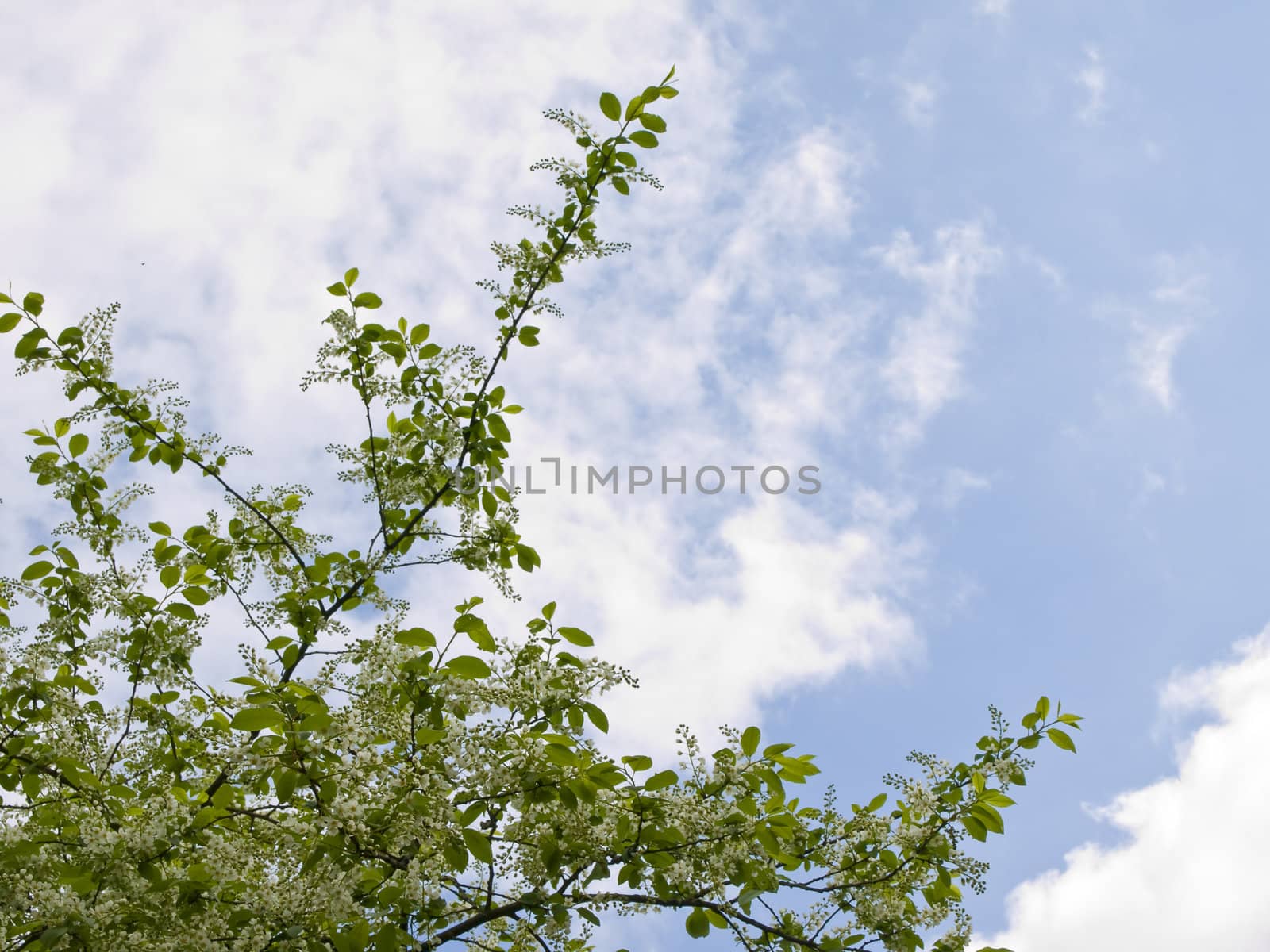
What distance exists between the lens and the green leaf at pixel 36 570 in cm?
480

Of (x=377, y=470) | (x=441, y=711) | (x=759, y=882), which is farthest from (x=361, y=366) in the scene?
(x=759, y=882)

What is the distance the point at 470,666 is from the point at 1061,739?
9.58 ft

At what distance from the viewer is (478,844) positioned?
139 inches

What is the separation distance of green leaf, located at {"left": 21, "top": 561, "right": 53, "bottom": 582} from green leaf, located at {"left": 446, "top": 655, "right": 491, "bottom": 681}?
8.88 ft

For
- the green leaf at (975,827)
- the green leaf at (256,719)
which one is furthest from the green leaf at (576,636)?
the green leaf at (975,827)

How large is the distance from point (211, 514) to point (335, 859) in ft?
8.64

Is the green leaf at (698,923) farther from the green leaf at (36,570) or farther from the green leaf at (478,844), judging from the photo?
the green leaf at (36,570)

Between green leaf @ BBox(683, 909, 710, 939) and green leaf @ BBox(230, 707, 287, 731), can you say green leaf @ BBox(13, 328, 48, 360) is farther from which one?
green leaf @ BBox(683, 909, 710, 939)

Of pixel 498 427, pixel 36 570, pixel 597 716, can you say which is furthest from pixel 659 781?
pixel 36 570

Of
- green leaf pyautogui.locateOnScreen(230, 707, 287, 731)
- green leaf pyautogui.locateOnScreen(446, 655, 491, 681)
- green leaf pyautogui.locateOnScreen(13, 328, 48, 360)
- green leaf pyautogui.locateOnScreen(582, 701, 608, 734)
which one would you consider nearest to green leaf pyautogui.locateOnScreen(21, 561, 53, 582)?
green leaf pyautogui.locateOnScreen(13, 328, 48, 360)

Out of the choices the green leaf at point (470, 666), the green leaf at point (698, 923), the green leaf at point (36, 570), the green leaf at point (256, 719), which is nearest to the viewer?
the green leaf at point (256, 719)

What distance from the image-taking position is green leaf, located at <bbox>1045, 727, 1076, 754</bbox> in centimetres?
446

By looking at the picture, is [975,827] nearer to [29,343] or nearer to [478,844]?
[478,844]

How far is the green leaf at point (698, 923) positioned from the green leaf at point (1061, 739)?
6.21 ft
